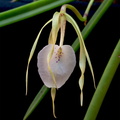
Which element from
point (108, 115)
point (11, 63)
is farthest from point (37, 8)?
point (108, 115)

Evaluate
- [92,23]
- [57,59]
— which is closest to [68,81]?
[92,23]

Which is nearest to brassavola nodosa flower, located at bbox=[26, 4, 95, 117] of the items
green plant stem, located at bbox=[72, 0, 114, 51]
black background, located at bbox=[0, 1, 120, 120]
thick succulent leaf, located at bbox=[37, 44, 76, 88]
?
thick succulent leaf, located at bbox=[37, 44, 76, 88]

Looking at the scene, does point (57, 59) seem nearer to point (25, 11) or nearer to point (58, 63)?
point (58, 63)

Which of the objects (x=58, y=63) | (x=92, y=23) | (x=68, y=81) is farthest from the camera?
(x=68, y=81)

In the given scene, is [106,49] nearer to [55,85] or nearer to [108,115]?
[108,115]

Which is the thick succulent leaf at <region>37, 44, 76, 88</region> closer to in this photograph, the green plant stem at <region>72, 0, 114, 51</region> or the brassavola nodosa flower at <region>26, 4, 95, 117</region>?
the brassavola nodosa flower at <region>26, 4, 95, 117</region>
